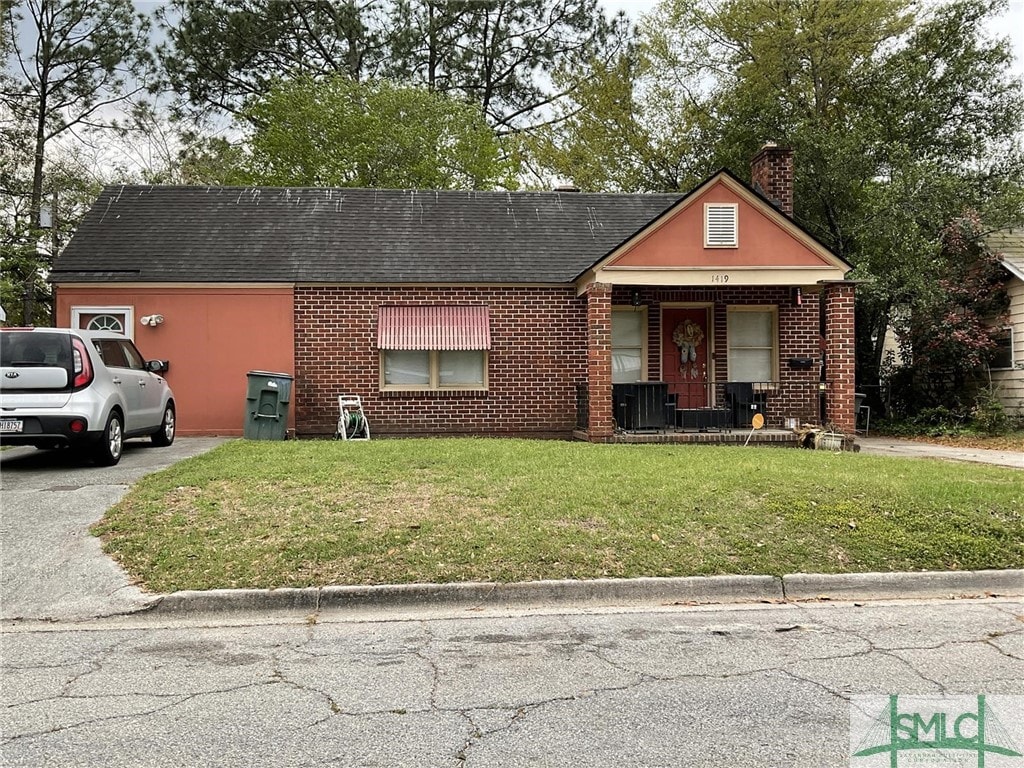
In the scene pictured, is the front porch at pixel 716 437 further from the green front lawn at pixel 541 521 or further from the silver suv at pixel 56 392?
the silver suv at pixel 56 392

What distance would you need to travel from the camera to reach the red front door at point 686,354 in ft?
49.7

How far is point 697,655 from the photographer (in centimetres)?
455

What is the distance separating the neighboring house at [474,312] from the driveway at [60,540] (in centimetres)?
435

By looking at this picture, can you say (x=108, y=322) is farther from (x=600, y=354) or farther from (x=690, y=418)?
(x=690, y=418)

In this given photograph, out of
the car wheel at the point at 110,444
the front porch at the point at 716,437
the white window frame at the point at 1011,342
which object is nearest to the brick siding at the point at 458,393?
the front porch at the point at 716,437

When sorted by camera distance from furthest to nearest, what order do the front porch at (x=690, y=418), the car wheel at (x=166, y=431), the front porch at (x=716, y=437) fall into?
the front porch at (x=690, y=418), the front porch at (x=716, y=437), the car wheel at (x=166, y=431)

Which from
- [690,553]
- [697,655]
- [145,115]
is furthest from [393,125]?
[697,655]

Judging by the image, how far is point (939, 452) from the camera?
14016 millimetres

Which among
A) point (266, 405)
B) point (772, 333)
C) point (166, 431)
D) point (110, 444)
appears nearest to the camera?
point (110, 444)

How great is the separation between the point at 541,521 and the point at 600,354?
22.2 ft

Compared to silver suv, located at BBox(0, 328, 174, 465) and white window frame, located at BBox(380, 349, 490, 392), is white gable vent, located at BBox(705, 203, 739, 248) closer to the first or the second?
white window frame, located at BBox(380, 349, 490, 392)

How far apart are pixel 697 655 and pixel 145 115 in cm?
2838

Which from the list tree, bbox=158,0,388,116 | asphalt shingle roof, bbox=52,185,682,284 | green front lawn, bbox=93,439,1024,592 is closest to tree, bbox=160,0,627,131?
tree, bbox=158,0,388,116

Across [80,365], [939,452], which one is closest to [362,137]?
[80,365]
